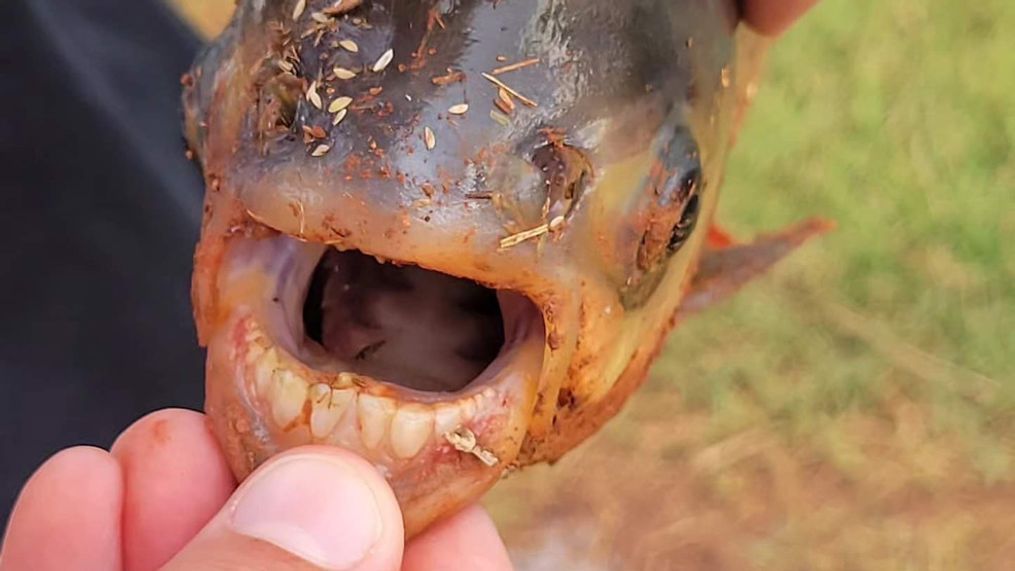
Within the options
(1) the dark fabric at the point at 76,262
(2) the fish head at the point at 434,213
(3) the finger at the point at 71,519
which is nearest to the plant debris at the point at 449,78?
(2) the fish head at the point at 434,213

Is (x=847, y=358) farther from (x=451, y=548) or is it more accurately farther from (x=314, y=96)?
(x=314, y=96)

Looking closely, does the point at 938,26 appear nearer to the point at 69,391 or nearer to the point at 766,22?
the point at 766,22

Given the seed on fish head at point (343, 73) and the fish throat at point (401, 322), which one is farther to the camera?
the fish throat at point (401, 322)

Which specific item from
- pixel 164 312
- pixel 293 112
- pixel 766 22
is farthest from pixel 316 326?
pixel 164 312

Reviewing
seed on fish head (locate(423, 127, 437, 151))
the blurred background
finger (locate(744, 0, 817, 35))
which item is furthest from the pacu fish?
the blurred background

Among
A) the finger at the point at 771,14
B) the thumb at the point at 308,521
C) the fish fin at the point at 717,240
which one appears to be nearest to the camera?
the thumb at the point at 308,521

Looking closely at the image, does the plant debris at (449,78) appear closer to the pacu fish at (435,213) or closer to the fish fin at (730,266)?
the pacu fish at (435,213)

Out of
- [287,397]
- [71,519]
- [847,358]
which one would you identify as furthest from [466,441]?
[847,358]

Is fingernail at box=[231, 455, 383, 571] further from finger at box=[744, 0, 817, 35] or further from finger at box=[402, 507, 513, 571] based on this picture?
finger at box=[744, 0, 817, 35]
